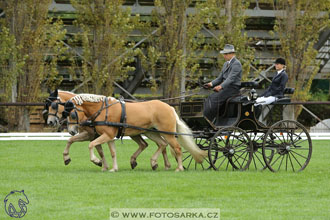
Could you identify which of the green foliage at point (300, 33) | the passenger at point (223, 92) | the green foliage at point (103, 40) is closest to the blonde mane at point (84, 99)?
the passenger at point (223, 92)

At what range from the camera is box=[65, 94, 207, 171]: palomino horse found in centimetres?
1256

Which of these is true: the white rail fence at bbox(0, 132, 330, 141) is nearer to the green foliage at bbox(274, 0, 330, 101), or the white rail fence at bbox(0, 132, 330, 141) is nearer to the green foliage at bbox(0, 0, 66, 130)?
the green foliage at bbox(0, 0, 66, 130)

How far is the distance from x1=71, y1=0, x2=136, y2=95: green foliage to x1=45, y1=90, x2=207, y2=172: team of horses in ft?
39.3

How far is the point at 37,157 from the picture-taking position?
637 inches

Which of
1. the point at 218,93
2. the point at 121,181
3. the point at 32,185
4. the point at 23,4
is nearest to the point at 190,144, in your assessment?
the point at 218,93

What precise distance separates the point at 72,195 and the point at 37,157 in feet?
21.6

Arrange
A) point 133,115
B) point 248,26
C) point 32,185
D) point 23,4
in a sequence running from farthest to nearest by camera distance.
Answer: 1. point 248,26
2. point 23,4
3. point 133,115
4. point 32,185

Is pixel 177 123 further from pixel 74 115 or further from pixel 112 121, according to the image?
pixel 74 115

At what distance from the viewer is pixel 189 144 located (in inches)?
508

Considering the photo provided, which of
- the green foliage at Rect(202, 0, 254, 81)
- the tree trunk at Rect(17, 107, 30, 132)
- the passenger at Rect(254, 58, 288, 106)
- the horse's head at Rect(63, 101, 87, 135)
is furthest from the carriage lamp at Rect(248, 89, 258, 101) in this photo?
the green foliage at Rect(202, 0, 254, 81)

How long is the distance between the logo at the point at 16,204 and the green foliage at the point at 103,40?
15179 mm

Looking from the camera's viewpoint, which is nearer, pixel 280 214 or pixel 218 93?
pixel 280 214

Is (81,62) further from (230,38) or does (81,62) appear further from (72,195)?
(72,195)

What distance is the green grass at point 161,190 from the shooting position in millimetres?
8688
